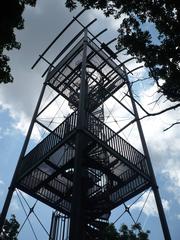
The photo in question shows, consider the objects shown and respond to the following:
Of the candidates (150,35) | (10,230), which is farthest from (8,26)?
(10,230)

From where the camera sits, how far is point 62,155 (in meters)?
9.47

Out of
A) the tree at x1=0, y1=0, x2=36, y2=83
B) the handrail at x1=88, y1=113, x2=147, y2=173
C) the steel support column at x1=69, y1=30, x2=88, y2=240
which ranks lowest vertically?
the steel support column at x1=69, y1=30, x2=88, y2=240

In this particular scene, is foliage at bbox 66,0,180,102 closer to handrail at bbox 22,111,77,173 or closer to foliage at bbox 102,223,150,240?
handrail at bbox 22,111,77,173

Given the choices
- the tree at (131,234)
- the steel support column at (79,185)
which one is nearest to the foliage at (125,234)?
the tree at (131,234)

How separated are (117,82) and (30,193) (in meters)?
7.18

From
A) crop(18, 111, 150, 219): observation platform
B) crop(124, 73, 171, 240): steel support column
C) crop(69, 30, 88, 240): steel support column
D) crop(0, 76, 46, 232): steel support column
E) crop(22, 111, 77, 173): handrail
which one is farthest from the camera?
crop(22, 111, 77, 173): handrail

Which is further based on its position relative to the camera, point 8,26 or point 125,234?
point 125,234

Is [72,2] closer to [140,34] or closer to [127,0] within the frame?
[127,0]

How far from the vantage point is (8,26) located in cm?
667

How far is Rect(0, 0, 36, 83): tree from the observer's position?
6.36 meters

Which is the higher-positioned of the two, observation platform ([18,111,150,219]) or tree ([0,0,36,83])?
tree ([0,0,36,83])

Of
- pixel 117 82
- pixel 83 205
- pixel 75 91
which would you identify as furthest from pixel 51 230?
pixel 117 82

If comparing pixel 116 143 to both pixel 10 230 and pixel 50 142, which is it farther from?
pixel 10 230

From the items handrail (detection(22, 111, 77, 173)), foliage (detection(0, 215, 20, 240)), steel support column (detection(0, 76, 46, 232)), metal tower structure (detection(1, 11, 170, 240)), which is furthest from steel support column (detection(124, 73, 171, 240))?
foliage (detection(0, 215, 20, 240))
